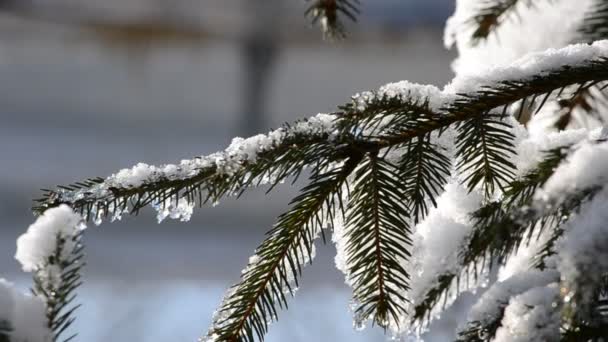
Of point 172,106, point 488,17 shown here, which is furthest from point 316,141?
point 172,106

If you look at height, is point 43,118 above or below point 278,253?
above

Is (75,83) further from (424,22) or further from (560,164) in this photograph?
(560,164)

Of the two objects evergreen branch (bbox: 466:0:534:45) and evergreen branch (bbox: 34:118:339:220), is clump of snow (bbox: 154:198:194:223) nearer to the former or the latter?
evergreen branch (bbox: 34:118:339:220)

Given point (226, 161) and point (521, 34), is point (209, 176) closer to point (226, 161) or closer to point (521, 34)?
point (226, 161)

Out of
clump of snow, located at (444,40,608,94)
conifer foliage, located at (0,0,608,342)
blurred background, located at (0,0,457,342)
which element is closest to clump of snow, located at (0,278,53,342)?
conifer foliage, located at (0,0,608,342)

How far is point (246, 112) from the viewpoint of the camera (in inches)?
121

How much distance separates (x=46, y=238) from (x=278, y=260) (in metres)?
0.19

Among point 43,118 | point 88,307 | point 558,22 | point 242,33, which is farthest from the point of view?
point 242,33

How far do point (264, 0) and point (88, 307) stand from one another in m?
1.44

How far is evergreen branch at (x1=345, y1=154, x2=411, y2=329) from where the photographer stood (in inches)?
20.2

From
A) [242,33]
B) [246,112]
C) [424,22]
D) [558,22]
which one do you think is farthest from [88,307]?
[558,22]

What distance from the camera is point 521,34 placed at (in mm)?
1019

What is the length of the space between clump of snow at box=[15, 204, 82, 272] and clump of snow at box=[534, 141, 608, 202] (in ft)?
0.85

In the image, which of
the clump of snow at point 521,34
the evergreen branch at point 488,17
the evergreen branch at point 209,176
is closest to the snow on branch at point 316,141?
the evergreen branch at point 209,176
